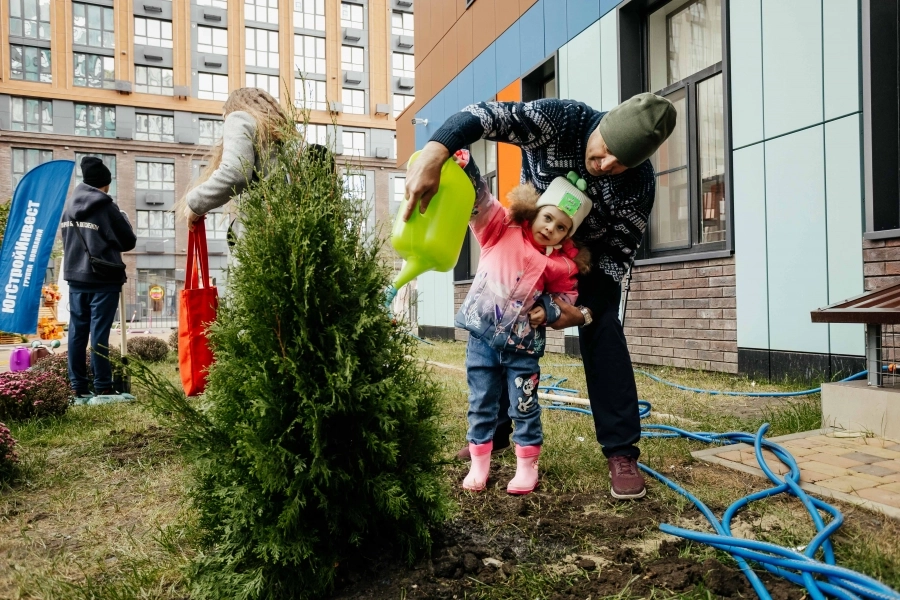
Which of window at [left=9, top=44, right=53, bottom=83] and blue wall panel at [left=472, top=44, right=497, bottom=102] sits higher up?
window at [left=9, top=44, right=53, bottom=83]

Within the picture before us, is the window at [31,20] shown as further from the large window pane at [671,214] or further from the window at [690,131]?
the large window pane at [671,214]

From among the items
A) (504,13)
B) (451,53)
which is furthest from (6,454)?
(451,53)

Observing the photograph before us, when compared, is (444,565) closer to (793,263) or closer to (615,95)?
(793,263)

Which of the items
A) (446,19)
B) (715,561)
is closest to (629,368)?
(715,561)

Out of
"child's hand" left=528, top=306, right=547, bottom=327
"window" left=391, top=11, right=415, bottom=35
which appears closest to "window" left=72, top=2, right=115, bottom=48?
"window" left=391, top=11, right=415, bottom=35

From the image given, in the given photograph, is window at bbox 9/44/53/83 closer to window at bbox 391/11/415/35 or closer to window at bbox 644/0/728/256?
window at bbox 391/11/415/35

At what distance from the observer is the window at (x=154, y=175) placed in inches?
1428

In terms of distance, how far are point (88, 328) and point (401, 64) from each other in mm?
39231

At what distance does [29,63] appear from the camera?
34.1 m

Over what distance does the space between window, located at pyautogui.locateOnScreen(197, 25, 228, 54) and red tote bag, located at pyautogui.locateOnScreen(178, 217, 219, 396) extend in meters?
38.9

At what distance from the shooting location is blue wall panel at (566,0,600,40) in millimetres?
7161

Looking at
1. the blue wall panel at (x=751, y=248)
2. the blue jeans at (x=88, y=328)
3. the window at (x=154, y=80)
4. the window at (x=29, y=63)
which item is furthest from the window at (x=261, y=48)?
the blue wall panel at (x=751, y=248)

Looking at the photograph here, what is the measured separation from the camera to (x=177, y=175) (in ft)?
121

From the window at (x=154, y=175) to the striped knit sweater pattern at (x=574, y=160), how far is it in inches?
1529
